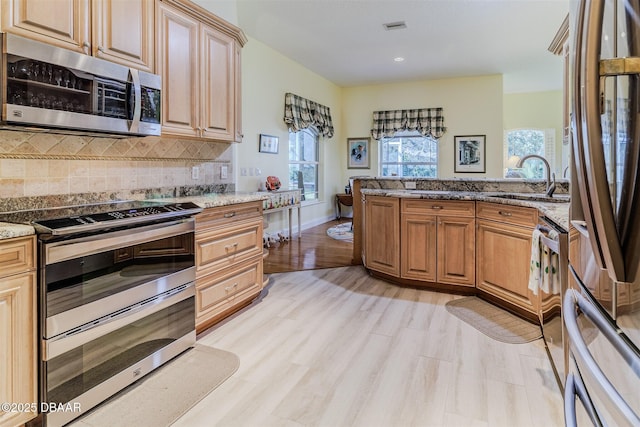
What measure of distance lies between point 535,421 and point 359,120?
24.1ft

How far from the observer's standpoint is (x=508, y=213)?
2.84m

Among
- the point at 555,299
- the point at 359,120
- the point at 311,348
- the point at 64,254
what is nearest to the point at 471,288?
the point at 555,299

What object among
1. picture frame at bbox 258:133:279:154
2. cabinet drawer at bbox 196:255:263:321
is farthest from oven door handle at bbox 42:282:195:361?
picture frame at bbox 258:133:279:154

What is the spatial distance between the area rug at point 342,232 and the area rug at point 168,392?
148 inches

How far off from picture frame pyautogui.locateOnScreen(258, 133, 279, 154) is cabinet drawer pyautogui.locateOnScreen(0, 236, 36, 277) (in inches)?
166

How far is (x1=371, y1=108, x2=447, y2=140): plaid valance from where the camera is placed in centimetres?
762

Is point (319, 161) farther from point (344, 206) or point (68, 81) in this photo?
point (68, 81)

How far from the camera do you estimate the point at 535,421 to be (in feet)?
5.48

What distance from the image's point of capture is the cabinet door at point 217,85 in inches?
115

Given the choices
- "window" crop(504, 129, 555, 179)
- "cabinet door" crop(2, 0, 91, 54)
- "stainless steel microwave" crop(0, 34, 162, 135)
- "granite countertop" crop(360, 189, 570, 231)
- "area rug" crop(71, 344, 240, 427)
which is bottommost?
"area rug" crop(71, 344, 240, 427)

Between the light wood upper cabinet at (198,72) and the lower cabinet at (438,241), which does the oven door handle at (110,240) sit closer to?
the light wood upper cabinet at (198,72)

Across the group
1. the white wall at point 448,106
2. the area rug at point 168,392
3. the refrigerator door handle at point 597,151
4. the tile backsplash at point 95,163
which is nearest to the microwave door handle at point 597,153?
the refrigerator door handle at point 597,151

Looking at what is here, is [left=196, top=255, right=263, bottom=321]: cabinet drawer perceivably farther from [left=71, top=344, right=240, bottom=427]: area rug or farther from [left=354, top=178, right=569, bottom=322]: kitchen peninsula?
[left=354, top=178, right=569, bottom=322]: kitchen peninsula

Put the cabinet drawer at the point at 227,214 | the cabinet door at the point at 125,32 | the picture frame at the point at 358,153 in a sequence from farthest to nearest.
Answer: the picture frame at the point at 358,153 < the cabinet drawer at the point at 227,214 < the cabinet door at the point at 125,32
